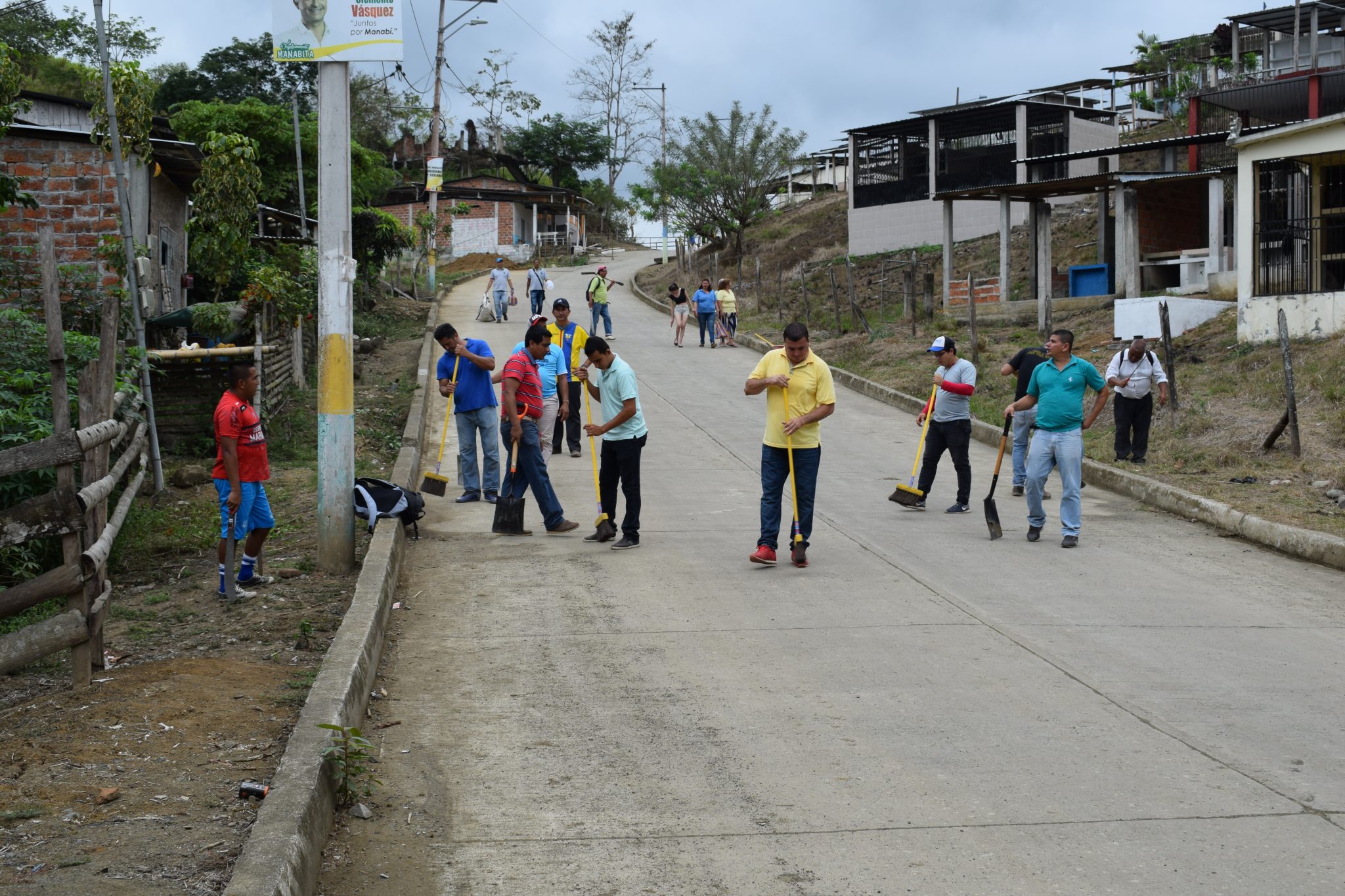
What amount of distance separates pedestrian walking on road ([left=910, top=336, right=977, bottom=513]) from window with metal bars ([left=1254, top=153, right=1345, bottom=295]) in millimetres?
10040

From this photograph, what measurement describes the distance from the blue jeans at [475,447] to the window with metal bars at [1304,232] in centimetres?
1357

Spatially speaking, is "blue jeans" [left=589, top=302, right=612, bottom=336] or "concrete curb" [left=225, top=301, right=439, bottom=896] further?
"blue jeans" [left=589, top=302, right=612, bottom=336]

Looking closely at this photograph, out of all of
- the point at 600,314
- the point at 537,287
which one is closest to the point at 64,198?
the point at 600,314

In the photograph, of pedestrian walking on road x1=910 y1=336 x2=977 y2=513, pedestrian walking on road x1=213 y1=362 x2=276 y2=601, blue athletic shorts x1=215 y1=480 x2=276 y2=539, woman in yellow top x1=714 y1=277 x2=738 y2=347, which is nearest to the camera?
pedestrian walking on road x1=213 y1=362 x2=276 y2=601

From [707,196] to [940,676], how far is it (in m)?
42.6

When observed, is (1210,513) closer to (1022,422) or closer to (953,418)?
(1022,422)

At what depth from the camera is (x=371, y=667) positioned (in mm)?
6797

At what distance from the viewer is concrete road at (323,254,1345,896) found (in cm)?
458

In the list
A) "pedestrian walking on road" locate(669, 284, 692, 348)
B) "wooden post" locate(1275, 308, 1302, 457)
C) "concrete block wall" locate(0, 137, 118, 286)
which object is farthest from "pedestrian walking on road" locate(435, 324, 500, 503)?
"pedestrian walking on road" locate(669, 284, 692, 348)

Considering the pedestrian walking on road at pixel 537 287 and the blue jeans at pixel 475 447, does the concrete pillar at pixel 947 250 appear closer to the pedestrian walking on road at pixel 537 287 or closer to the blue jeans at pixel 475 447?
the pedestrian walking on road at pixel 537 287

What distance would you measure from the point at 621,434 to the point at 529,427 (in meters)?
1.04

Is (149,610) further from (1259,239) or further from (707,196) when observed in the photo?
(707,196)

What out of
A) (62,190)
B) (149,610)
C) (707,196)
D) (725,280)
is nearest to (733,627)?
(149,610)

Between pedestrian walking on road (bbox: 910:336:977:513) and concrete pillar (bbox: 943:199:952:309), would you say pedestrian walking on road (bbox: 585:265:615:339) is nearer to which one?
concrete pillar (bbox: 943:199:952:309)
